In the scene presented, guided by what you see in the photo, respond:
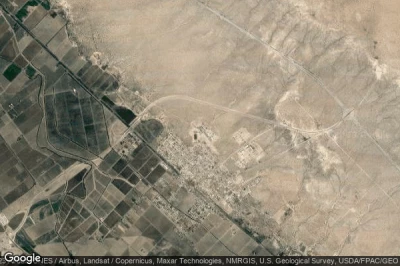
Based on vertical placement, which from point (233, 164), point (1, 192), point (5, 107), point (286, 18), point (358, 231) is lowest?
point (1, 192)

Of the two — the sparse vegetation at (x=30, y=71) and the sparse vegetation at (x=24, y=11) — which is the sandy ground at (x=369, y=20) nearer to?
the sparse vegetation at (x=24, y=11)

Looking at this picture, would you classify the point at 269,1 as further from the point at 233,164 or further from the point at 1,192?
the point at 1,192

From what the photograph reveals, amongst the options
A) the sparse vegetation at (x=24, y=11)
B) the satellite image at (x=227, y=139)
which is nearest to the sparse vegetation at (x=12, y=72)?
the sparse vegetation at (x=24, y=11)

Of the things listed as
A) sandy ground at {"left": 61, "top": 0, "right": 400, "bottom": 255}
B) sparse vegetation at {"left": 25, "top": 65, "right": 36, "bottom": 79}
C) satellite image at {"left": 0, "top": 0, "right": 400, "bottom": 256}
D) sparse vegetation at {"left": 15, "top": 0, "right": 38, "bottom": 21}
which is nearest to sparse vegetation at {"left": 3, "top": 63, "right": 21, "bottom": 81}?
sparse vegetation at {"left": 25, "top": 65, "right": 36, "bottom": 79}

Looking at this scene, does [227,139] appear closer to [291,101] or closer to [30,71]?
[291,101]

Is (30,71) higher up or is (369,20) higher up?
(369,20)

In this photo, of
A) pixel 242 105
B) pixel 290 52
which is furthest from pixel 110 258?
pixel 290 52

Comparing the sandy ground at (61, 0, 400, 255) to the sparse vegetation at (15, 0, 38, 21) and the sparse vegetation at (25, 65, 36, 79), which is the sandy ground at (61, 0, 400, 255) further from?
the sparse vegetation at (15, 0, 38, 21)

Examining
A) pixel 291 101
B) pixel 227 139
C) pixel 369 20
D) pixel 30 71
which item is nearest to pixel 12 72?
pixel 30 71
